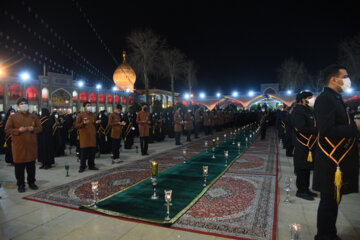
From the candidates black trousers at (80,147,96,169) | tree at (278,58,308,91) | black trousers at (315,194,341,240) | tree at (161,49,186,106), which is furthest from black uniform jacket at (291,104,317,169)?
tree at (278,58,308,91)

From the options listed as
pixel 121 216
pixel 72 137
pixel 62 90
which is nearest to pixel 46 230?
pixel 121 216

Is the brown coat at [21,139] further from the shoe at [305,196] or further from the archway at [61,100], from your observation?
the archway at [61,100]

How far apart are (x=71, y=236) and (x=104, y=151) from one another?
22.9 ft

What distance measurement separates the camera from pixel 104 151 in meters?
10.0

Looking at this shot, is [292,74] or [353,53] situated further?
[292,74]

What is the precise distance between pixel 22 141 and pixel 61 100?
112 ft

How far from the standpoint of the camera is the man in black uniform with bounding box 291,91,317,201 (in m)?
4.50

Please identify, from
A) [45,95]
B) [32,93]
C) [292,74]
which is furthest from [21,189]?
[292,74]

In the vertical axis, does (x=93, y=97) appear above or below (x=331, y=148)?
above

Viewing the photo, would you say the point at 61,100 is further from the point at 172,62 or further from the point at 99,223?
the point at 99,223

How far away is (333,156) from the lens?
8.86 feet

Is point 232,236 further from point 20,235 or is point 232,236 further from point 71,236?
point 20,235

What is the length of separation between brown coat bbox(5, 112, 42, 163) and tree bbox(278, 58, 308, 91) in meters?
54.5

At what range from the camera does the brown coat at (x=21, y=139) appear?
16.4 ft
